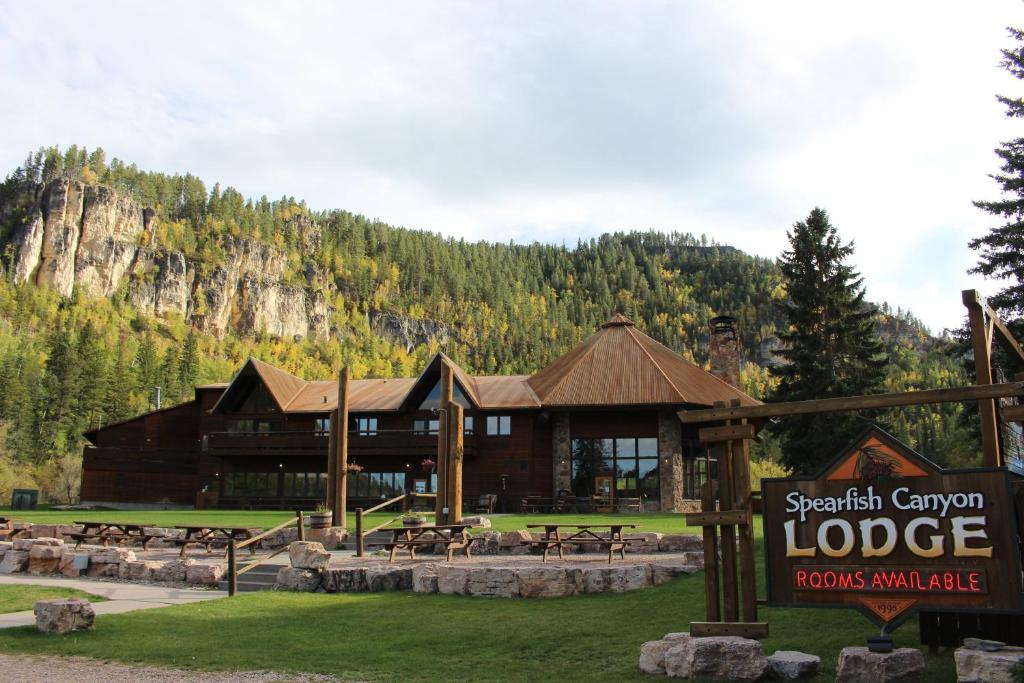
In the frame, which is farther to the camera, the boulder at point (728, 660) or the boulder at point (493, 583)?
the boulder at point (493, 583)

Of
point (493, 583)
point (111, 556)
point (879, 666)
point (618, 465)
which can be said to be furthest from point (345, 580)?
point (618, 465)

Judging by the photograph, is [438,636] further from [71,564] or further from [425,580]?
[71,564]

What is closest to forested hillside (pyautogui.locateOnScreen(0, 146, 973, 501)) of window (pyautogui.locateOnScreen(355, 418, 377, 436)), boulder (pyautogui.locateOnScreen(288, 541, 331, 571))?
window (pyautogui.locateOnScreen(355, 418, 377, 436))

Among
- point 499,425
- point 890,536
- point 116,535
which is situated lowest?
point 116,535

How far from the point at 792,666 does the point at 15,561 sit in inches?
795

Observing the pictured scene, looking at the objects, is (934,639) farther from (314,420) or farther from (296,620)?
(314,420)

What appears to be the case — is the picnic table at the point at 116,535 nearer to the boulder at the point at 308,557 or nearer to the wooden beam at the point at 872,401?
the boulder at the point at 308,557

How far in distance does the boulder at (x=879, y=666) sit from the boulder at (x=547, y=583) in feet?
23.6

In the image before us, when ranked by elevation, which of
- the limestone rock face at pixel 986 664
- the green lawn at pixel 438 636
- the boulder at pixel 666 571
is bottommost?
the green lawn at pixel 438 636

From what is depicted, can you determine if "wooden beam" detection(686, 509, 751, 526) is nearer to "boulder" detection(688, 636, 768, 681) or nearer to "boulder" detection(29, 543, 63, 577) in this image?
"boulder" detection(688, 636, 768, 681)

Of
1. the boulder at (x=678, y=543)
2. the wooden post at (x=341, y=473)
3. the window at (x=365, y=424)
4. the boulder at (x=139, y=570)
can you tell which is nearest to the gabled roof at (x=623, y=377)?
the window at (x=365, y=424)

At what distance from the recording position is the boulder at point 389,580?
1628 centimetres

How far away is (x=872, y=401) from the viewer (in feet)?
28.1

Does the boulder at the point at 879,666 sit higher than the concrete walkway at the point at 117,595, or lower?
higher
